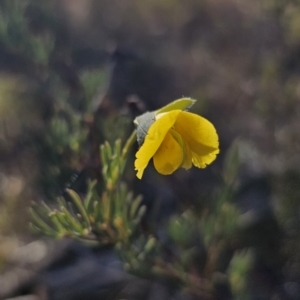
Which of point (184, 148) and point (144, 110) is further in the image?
point (144, 110)

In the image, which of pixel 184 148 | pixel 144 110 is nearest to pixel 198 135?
pixel 184 148

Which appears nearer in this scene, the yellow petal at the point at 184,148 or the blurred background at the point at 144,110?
the yellow petal at the point at 184,148

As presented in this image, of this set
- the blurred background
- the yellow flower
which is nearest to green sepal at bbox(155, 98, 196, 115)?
the yellow flower

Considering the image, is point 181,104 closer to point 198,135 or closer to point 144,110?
point 198,135

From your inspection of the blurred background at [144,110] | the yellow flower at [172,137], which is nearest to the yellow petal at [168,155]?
the yellow flower at [172,137]

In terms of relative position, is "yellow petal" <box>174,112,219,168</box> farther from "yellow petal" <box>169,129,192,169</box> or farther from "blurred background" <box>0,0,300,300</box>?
"blurred background" <box>0,0,300,300</box>

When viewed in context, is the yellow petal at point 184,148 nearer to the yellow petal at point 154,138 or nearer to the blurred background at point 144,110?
the yellow petal at point 154,138

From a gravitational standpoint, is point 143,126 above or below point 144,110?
below

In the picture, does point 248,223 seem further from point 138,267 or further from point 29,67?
point 29,67
